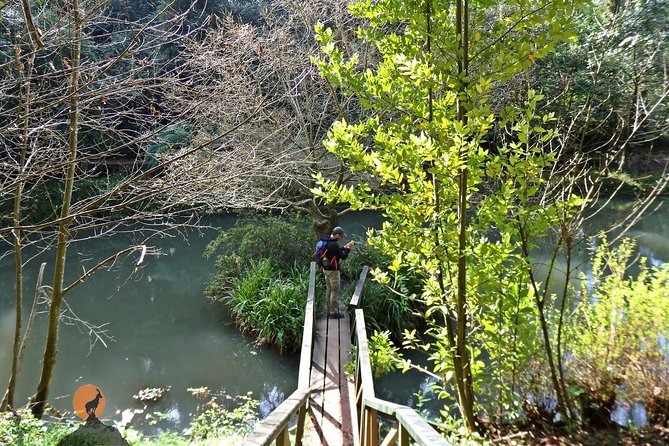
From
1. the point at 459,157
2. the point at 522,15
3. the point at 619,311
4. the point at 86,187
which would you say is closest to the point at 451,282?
the point at 459,157

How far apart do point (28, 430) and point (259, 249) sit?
550 centimetres

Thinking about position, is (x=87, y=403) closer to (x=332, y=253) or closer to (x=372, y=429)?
(x=372, y=429)

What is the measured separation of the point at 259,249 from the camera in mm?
9047

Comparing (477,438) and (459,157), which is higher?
(459,157)

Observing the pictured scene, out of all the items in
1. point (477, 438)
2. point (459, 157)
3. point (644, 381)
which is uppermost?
point (459, 157)

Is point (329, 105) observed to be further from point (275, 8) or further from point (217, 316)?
point (217, 316)

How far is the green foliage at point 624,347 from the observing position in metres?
2.71

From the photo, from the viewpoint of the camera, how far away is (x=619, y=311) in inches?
132

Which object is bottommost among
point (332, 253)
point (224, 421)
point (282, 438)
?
point (224, 421)

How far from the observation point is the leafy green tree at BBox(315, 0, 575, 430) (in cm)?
201

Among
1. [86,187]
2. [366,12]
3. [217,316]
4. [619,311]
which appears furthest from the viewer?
[86,187]

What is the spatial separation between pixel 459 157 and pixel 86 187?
13220mm

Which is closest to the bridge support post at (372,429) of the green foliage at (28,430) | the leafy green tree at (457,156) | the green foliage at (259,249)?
the leafy green tree at (457,156)

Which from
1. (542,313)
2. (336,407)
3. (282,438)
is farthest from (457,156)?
(336,407)
